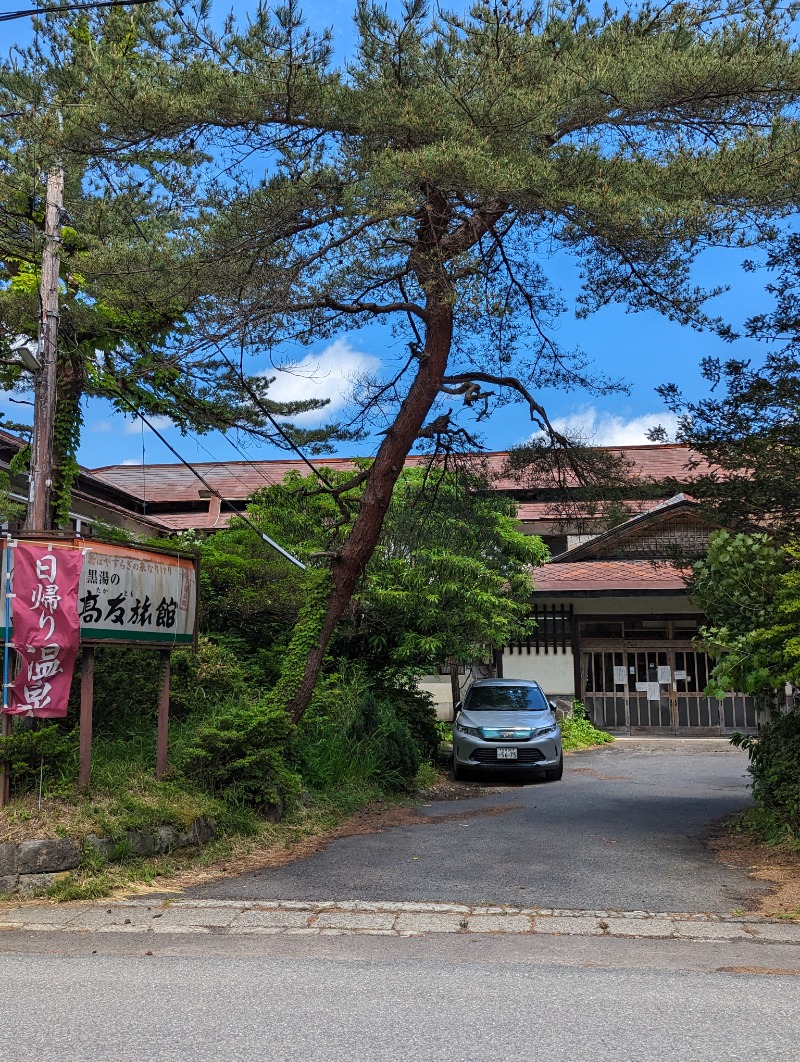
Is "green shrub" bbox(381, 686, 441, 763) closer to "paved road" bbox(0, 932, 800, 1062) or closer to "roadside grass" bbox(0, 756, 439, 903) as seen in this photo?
"roadside grass" bbox(0, 756, 439, 903)

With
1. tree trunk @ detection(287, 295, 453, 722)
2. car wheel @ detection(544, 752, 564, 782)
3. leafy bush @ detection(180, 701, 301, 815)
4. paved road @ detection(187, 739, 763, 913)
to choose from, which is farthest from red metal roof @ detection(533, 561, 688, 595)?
leafy bush @ detection(180, 701, 301, 815)

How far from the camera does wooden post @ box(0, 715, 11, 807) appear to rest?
7.37m

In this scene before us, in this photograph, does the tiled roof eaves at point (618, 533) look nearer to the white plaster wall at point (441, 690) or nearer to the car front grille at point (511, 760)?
the white plaster wall at point (441, 690)

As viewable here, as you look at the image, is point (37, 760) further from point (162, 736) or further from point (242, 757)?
point (242, 757)

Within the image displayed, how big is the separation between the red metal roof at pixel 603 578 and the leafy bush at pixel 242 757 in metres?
13.7

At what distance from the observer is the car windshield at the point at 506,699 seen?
49.3ft

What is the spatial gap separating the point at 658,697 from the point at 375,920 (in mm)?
18187

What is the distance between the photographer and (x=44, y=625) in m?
7.53

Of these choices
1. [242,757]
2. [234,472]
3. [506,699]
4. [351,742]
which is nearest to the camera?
[242,757]

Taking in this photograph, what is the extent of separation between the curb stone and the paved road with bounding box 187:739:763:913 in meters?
0.24

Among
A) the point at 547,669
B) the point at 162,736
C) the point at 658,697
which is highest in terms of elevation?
the point at 547,669

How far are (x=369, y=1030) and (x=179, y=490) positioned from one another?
25.2 metres

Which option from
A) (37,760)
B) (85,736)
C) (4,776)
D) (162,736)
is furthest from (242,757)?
(4,776)

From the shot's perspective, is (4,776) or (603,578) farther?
(603,578)
